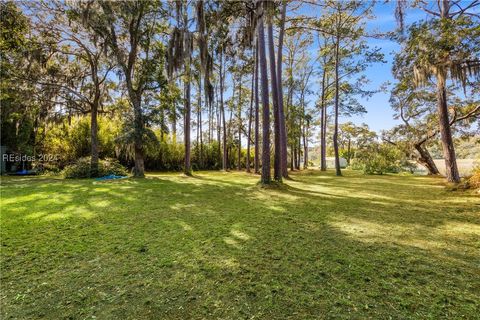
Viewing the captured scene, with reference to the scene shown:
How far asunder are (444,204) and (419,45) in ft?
13.2

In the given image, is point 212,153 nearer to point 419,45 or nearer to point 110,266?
point 419,45

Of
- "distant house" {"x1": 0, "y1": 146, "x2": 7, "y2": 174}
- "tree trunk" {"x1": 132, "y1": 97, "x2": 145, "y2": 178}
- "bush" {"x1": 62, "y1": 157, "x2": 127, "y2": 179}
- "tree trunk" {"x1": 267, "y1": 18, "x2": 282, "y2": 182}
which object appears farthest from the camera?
"distant house" {"x1": 0, "y1": 146, "x2": 7, "y2": 174}

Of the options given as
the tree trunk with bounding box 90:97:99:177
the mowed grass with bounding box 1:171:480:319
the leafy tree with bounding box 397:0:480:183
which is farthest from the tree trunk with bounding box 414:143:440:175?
the tree trunk with bounding box 90:97:99:177

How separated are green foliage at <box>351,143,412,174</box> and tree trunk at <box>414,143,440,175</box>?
43.5 inches

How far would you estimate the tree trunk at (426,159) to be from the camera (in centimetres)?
1194

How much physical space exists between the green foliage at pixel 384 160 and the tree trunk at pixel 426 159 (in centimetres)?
110

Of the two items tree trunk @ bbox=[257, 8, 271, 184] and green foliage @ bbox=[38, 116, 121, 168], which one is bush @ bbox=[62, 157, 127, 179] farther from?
tree trunk @ bbox=[257, 8, 271, 184]

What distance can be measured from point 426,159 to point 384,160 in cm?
207

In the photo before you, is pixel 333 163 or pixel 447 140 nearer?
pixel 447 140

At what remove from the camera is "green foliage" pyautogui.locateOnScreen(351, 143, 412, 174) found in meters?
13.4

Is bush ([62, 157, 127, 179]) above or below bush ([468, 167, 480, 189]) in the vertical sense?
above

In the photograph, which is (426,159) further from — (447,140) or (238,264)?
(238,264)

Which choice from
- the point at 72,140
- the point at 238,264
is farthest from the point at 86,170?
the point at 238,264

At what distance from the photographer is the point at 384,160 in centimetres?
1380
